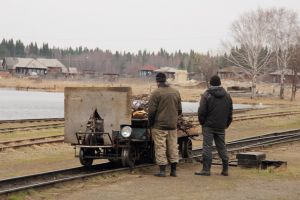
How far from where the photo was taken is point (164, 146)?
1165 centimetres

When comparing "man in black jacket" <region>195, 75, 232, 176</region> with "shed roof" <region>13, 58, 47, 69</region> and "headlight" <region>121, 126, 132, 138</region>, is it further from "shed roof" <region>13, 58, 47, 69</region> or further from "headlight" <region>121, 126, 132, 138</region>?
"shed roof" <region>13, 58, 47, 69</region>

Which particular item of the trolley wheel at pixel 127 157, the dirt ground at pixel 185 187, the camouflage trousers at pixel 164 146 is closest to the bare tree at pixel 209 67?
the dirt ground at pixel 185 187

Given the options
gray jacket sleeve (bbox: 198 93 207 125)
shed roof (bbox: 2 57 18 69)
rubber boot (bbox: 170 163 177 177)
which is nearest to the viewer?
gray jacket sleeve (bbox: 198 93 207 125)

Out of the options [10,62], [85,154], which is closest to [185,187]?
[85,154]

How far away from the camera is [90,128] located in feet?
39.2

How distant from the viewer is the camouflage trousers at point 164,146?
11.6 meters

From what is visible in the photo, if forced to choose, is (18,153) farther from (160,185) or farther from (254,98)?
(254,98)

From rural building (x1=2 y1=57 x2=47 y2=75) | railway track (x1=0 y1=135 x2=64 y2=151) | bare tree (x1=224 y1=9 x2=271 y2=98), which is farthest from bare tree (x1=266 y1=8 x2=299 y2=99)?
rural building (x1=2 y1=57 x2=47 y2=75)

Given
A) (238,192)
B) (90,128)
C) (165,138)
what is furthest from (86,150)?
(238,192)

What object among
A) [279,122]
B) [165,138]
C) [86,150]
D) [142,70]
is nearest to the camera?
[165,138]

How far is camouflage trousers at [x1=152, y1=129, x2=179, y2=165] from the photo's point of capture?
11570 mm

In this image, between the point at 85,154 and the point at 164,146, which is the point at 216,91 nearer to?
the point at 164,146

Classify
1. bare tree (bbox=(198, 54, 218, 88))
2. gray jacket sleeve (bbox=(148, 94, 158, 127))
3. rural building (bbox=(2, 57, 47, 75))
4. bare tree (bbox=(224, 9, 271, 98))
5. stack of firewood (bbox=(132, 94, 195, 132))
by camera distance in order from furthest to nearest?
rural building (bbox=(2, 57, 47, 75)) < bare tree (bbox=(198, 54, 218, 88)) < bare tree (bbox=(224, 9, 271, 98)) < stack of firewood (bbox=(132, 94, 195, 132)) < gray jacket sleeve (bbox=(148, 94, 158, 127))

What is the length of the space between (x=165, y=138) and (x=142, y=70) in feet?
609
